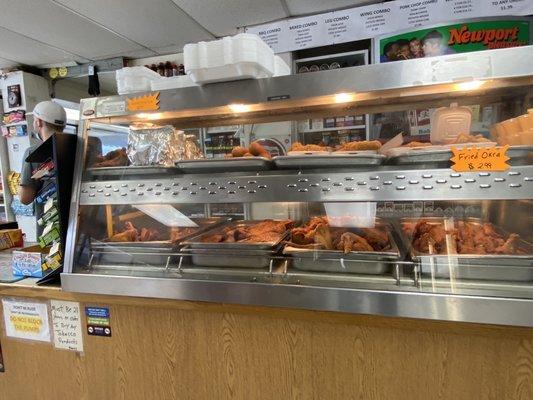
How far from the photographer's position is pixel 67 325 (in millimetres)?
1415

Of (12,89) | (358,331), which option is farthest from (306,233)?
(12,89)

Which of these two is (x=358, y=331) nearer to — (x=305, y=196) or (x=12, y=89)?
(x=305, y=196)

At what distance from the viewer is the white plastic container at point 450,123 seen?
1198 millimetres

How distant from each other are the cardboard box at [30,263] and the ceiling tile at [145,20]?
2498mm

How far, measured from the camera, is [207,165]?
1.27 metres

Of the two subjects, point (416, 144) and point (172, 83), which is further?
point (172, 83)

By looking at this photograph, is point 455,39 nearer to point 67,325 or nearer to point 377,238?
point 377,238

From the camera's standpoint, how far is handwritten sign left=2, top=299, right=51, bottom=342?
1.45 metres

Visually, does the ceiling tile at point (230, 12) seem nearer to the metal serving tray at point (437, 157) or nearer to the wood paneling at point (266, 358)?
the metal serving tray at point (437, 157)

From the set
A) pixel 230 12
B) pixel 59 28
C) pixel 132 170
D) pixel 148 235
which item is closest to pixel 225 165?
pixel 132 170

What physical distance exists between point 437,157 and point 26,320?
1767 mm

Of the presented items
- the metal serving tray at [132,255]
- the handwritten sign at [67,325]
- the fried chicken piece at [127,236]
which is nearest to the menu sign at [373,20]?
the fried chicken piece at [127,236]

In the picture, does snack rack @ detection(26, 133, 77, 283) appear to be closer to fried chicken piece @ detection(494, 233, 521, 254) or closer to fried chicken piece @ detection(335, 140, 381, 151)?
fried chicken piece @ detection(335, 140, 381, 151)

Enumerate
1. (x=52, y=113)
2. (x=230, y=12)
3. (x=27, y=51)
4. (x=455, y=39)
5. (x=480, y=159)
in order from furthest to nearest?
(x=27, y=51), (x=230, y=12), (x=455, y=39), (x=52, y=113), (x=480, y=159)
